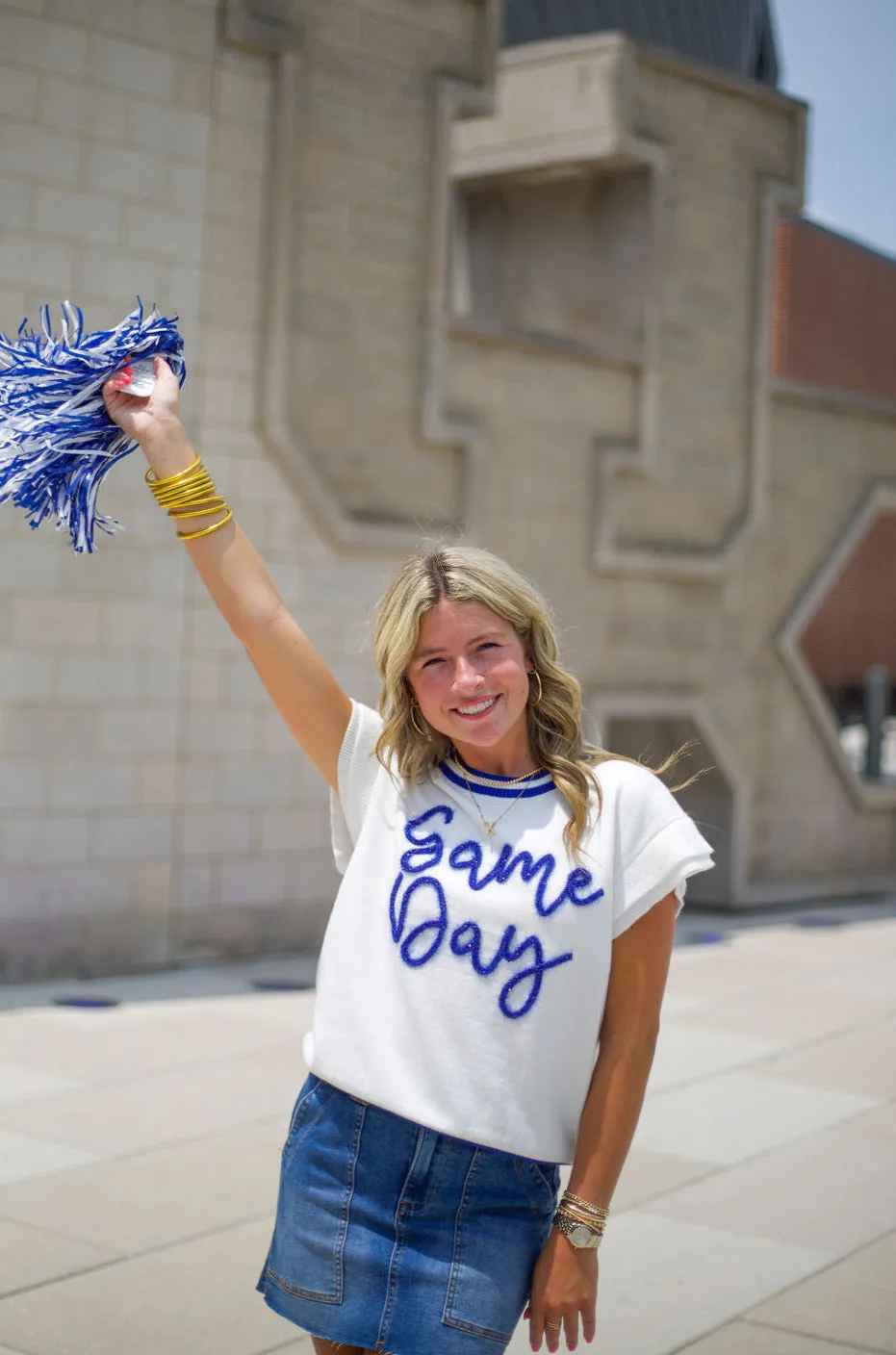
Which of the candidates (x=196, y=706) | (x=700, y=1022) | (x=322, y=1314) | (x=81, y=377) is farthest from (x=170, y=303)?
(x=322, y=1314)

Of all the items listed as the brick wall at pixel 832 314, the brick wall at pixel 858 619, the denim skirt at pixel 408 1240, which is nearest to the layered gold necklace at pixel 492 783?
the denim skirt at pixel 408 1240

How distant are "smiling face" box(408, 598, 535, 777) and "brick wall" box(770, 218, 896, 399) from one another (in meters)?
11.1

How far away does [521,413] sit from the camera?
35.7 ft

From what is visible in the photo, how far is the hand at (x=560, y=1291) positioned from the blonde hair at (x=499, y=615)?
2.10ft

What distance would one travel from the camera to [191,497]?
2.59 m

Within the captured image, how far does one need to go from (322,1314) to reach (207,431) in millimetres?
7463

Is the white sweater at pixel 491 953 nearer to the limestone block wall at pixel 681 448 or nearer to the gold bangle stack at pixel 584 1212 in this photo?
the gold bangle stack at pixel 584 1212

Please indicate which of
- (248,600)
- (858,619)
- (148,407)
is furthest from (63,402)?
(858,619)

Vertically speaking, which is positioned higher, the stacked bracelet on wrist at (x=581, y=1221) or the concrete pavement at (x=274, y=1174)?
the stacked bracelet on wrist at (x=581, y=1221)

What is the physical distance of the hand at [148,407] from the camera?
8.39 feet

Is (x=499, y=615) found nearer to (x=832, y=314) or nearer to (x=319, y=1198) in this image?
(x=319, y=1198)

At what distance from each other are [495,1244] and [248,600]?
104 centimetres

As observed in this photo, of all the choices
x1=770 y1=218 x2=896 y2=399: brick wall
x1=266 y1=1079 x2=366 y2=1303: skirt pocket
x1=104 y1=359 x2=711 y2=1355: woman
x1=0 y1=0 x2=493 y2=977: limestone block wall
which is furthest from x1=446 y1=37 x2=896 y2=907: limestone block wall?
x1=266 y1=1079 x2=366 y2=1303: skirt pocket

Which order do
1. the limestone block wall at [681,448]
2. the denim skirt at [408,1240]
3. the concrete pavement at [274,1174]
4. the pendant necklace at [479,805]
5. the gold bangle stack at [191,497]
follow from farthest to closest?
the limestone block wall at [681,448] → the concrete pavement at [274,1174] → the gold bangle stack at [191,497] → the pendant necklace at [479,805] → the denim skirt at [408,1240]
